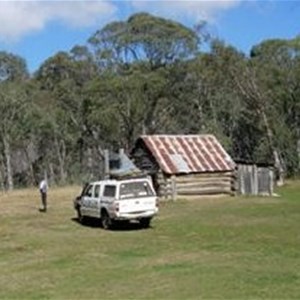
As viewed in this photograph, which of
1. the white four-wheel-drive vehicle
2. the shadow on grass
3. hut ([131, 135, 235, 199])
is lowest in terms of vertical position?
the shadow on grass

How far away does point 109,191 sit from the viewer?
32.9 m

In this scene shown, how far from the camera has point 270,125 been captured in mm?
77062

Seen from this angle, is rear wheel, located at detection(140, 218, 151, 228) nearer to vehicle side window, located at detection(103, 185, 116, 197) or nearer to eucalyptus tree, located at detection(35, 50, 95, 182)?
vehicle side window, located at detection(103, 185, 116, 197)

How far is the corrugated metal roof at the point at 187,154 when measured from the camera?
1951 inches

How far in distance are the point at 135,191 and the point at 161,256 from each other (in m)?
9.81

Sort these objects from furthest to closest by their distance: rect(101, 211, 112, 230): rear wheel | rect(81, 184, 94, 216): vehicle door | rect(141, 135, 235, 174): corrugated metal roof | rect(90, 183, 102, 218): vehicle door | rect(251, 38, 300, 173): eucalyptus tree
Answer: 1. rect(251, 38, 300, 173): eucalyptus tree
2. rect(141, 135, 235, 174): corrugated metal roof
3. rect(81, 184, 94, 216): vehicle door
4. rect(90, 183, 102, 218): vehicle door
5. rect(101, 211, 112, 230): rear wheel

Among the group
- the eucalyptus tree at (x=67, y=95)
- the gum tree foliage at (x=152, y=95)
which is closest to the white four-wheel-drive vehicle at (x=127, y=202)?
the gum tree foliage at (x=152, y=95)

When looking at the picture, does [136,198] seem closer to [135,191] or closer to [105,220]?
[135,191]

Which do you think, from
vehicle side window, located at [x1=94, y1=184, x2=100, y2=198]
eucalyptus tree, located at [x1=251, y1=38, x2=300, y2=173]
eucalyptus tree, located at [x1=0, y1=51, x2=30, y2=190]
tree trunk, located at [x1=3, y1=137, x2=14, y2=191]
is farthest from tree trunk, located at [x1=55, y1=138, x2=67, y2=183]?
vehicle side window, located at [x1=94, y1=184, x2=100, y2=198]

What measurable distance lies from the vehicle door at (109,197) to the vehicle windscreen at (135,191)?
36 centimetres

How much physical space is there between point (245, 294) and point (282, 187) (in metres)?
45.2

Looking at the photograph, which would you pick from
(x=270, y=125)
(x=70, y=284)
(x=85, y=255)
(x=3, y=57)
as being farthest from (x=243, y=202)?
(x=3, y=57)

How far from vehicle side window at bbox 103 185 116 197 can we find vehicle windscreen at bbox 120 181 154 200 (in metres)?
0.41

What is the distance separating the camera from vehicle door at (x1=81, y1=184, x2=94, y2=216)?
34312 millimetres
